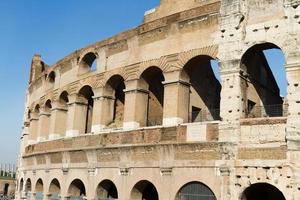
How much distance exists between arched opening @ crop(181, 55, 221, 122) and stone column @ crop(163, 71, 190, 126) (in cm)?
58

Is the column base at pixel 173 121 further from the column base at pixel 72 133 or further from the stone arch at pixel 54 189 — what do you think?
the stone arch at pixel 54 189

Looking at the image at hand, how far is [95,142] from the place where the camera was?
52.2 ft

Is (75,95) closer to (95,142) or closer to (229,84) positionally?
(95,142)

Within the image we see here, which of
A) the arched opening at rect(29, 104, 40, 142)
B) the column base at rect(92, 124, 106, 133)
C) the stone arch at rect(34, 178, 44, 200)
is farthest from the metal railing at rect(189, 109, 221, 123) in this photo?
the arched opening at rect(29, 104, 40, 142)

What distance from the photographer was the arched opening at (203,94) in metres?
15.1

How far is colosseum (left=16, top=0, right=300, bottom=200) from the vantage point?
11688 millimetres

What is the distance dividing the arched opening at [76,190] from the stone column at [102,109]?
2336 millimetres

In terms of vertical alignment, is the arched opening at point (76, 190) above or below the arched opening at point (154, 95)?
below

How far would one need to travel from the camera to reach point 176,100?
13.6 metres

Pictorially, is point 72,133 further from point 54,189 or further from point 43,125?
point 43,125

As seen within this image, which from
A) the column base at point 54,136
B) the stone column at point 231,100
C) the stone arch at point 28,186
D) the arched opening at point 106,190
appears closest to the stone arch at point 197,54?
the stone column at point 231,100

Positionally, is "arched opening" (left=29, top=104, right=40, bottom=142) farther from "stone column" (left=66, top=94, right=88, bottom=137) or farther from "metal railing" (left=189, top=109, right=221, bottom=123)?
"metal railing" (left=189, top=109, right=221, bottom=123)

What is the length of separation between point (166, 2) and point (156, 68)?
2323mm

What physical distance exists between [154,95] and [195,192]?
15.3ft
